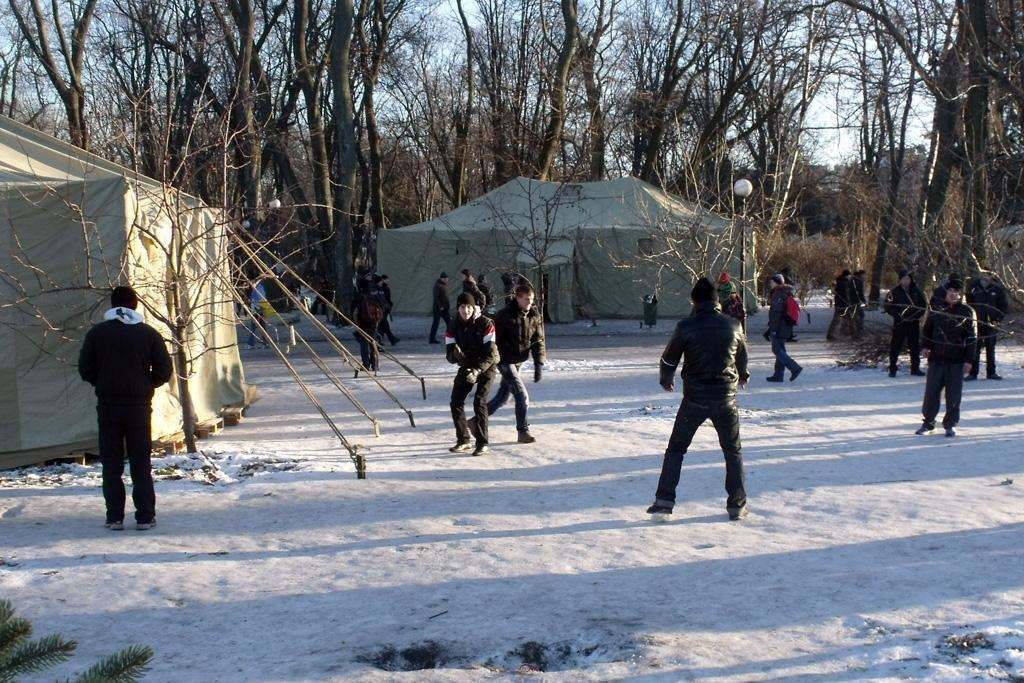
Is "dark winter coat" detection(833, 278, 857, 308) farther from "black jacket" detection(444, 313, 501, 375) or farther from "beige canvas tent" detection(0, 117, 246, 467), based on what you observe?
"beige canvas tent" detection(0, 117, 246, 467)

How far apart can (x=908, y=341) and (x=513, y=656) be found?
12648 millimetres

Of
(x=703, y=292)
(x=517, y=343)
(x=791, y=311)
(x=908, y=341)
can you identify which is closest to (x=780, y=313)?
(x=791, y=311)

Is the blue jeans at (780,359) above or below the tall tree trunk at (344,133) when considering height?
below

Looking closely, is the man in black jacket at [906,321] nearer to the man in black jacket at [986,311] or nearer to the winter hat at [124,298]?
the man in black jacket at [986,311]

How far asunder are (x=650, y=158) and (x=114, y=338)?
27257 millimetres

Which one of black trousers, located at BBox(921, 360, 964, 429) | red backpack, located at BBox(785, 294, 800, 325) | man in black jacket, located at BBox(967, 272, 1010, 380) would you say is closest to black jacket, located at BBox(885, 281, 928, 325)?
man in black jacket, located at BBox(967, 272, 1010, 380)

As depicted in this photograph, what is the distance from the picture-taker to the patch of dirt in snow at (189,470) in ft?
30.1

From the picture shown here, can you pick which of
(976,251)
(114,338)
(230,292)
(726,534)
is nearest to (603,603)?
(726,534)

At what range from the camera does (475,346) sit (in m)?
10.3

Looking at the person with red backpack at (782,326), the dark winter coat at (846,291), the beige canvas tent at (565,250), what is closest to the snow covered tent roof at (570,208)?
the beige canvas tent at (565,250)

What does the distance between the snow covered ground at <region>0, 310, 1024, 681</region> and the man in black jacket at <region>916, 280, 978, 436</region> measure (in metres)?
0.33

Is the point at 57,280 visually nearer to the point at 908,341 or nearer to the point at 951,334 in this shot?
the point at 951,334

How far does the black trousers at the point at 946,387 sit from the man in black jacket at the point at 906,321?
4.53 m

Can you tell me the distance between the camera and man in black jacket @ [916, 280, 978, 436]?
10.5m
